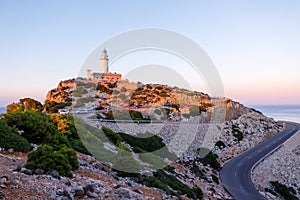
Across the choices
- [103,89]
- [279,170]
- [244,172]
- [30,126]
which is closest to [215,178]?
[244,172]

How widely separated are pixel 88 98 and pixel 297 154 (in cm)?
4201

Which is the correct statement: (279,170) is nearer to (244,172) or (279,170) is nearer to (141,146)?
(244,172)

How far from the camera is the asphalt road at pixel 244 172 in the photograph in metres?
24.1

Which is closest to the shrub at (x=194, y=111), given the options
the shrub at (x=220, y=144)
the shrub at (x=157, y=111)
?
the shrub at (x=157, y=111)

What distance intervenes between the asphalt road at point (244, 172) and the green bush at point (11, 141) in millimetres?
16901

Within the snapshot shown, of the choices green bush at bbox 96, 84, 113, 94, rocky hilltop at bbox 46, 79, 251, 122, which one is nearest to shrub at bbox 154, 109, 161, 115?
rocky hilltop at bbox 46, 79, 251, 122

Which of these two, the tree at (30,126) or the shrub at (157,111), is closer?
the tree at (30,126)

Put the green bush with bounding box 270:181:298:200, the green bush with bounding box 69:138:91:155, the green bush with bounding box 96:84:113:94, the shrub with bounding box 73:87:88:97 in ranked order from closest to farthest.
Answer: the green bush with bounding box 69:138:91:155 < the green bush with bounding box 270:181:298:200 < the shrub with bounding box 73:87:88:97 < the green bush with bounding box 96:84:113:94

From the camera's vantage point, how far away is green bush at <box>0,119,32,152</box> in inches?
490

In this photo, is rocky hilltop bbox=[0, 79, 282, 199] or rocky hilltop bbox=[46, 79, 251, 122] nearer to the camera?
rocky hilltop bbox=[0, 79, 282, 199]

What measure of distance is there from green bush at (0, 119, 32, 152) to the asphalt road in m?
16.9

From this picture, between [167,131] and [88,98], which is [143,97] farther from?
[167,131]

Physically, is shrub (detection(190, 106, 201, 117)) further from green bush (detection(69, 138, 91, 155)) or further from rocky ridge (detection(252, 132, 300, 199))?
green bush (detection(69, 138, 91, 155))

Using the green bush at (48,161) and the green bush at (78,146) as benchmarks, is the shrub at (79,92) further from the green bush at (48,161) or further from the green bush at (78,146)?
the green bush at (48,161)
